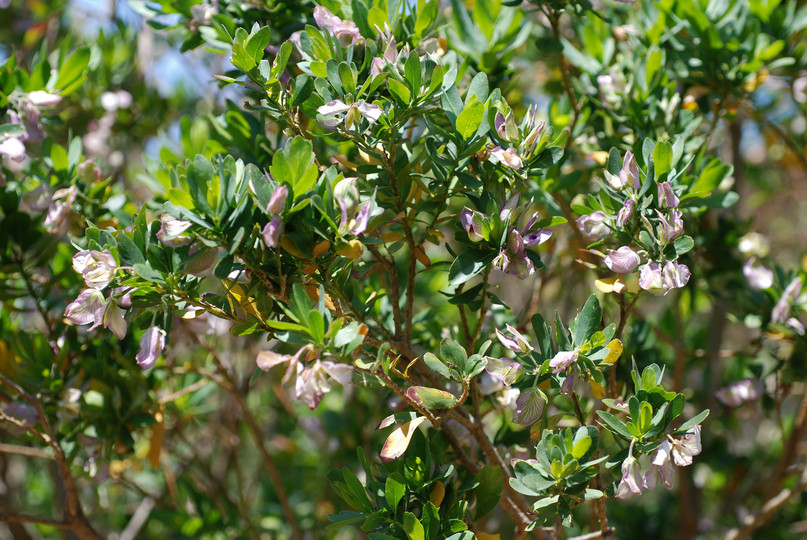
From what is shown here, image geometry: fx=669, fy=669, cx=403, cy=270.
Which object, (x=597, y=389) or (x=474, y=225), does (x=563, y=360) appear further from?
(x=474, y=225)

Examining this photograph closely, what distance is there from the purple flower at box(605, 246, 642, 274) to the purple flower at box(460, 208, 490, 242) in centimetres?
25

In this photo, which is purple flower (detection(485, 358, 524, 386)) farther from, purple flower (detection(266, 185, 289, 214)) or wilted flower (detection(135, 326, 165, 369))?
wilted flower (detection(135, 326, 165, 369))

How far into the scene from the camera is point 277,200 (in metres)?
1.11

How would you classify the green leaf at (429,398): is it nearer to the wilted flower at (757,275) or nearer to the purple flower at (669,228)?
the purple flower at (669,228)

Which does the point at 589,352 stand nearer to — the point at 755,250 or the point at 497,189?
the point at 497,189

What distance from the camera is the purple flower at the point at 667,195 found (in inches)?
49.4

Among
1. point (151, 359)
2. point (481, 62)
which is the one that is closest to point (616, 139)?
point (481, 62)

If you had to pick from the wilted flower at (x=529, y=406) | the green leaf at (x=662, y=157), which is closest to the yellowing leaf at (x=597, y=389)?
the wilted flower at (x=529, y=406)

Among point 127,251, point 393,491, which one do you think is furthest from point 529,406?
point 127,251

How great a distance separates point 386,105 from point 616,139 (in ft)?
2.52

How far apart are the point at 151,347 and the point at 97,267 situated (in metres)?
0.17

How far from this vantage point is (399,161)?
1.39 m

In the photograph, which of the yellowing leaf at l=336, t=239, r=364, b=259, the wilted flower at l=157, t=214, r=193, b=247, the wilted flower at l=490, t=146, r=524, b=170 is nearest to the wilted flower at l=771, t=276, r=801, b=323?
the wilted flower at l=490, t=146, r=524, b=170

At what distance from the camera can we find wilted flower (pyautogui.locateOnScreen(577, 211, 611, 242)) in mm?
1336
